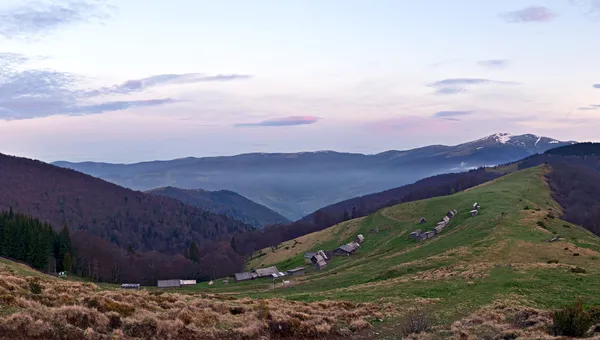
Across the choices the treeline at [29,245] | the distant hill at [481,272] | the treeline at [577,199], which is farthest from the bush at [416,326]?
the treeline at [577,199]

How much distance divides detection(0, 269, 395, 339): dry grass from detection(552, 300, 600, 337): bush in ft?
37.3

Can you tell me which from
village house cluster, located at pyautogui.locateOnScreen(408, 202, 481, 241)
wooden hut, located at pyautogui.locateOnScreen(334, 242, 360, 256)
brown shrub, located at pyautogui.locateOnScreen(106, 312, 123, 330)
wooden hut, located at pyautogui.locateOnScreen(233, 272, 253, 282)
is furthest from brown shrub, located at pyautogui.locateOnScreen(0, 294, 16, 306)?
wooden hut, located at pyautogui.locateOnScreen(233, 272, 253, 282)

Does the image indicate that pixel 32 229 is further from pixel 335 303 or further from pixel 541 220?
pixel 541 220

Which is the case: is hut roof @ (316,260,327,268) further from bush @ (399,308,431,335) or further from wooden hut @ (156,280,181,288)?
bush @ (399,308,431,335)

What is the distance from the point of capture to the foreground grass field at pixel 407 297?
963 inches

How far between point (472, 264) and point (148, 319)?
43880 mm

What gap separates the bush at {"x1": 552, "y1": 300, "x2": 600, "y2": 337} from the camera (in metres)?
24.6

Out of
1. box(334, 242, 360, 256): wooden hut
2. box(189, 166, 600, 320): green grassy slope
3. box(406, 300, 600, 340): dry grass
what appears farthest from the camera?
box(334, 242, 360, 256): wooden hut

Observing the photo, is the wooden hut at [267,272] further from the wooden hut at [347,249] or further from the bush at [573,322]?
the bush at [573,322]

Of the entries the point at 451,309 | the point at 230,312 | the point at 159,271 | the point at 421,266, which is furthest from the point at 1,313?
the point at 159,271

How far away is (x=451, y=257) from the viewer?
62.7 meters

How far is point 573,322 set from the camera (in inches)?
974

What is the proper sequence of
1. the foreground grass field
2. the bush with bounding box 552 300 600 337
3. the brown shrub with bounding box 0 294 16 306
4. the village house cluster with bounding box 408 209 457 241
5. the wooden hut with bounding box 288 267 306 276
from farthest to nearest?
the wooden hut with bounding box 288 267 306 276 → the village house cluster with bounding box 408 209 457 241 → the bush with bounding box 552 300 600 337 → the foreground grass field → the brown shrub with bounding box 0 294 16 306

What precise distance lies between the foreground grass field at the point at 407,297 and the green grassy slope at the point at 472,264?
169 millimetres
